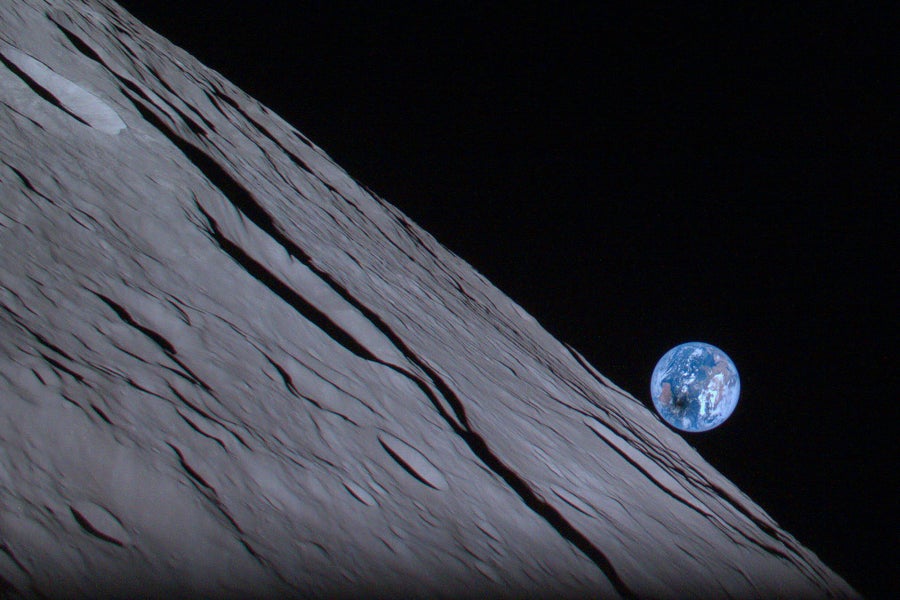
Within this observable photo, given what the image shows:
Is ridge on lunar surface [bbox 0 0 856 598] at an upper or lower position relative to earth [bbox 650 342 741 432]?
lower

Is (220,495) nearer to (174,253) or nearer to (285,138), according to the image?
(174,253)

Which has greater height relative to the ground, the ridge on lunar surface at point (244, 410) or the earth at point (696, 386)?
the earth at point (696, 386)

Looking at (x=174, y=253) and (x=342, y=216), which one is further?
(x=342, y=216)

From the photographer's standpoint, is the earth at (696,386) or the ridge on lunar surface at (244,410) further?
the earth at (696,386)

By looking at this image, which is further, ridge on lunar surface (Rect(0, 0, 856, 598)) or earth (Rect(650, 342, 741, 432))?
earth (Rect(650, 342, 741, 432))

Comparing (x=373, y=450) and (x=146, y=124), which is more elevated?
(x=146, y=124)

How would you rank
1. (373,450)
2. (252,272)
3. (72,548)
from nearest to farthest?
(72,548) → (373,450) → (252,272)

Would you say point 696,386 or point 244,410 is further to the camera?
point 696,386

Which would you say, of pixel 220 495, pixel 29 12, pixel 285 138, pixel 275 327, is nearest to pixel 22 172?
pixel 275 327
